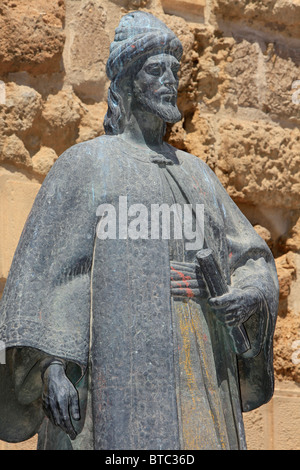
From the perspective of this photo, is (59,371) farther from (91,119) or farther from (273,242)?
(273,242)

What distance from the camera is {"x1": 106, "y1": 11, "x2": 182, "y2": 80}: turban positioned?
4121mm

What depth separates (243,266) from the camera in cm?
423

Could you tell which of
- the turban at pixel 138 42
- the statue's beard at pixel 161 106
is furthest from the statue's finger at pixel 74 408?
the turban at pixel 138 42

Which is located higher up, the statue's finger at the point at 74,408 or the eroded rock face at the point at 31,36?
the eroded rock face at the point at 31,36

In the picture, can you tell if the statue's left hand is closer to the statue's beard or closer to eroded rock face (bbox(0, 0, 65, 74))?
the statue's beard

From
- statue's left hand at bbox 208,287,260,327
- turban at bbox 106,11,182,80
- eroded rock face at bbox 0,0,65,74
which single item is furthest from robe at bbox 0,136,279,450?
eroded rock face at bbox 0,0,65,74

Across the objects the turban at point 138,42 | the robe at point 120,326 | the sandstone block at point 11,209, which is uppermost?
the turban at point 138,42

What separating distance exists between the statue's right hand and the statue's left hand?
0.52 m

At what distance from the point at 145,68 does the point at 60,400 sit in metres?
1.13

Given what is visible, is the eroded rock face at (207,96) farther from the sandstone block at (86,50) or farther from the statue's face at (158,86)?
the statue's face at (158,86)

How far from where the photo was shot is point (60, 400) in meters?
3.76

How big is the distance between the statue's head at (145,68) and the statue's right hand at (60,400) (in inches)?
36.4

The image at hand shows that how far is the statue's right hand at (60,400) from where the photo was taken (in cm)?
376
